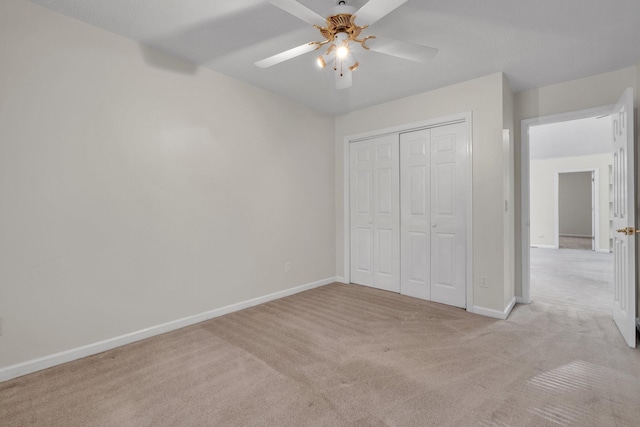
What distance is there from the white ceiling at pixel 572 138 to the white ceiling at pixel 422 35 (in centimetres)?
220

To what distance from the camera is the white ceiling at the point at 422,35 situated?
80.0 inches

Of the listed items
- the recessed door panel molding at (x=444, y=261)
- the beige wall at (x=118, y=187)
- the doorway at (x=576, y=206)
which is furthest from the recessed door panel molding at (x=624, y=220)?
the doorway at (x=576, y=206)

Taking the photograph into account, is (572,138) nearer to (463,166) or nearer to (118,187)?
(463,166)

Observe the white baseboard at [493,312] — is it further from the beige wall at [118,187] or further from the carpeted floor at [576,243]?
the carpeted floor at [576,243]

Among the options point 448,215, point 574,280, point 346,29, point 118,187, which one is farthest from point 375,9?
point 574,280

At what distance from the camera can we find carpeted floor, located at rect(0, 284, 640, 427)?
5.32 ft

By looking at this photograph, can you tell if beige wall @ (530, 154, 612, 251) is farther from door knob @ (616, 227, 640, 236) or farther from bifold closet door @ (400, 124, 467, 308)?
bifold closet door @ (400, 124, 467, 308)

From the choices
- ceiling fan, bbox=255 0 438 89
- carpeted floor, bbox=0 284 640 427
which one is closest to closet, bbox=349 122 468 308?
carpeted floor, bbox=0 284 640 427

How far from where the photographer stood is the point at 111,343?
94.0 inches

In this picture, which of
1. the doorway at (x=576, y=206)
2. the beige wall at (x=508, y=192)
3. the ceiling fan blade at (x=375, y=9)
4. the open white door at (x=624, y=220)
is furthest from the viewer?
the doorway at (x=576, y=206)

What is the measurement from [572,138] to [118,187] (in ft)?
25.2

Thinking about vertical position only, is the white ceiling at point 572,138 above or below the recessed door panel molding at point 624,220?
above

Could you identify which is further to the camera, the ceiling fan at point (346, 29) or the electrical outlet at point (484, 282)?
the electrical outlet at point (484, 282)

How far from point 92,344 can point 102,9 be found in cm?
249
